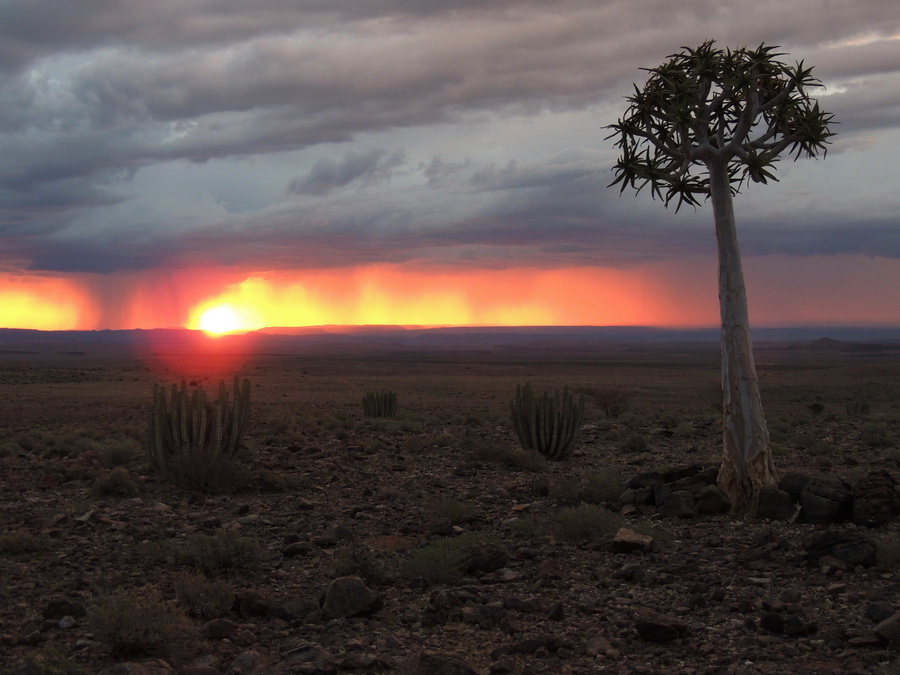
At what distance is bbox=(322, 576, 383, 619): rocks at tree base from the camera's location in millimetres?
8414

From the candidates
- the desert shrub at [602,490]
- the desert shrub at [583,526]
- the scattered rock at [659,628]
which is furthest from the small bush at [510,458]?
the scattered rock at [659,628]

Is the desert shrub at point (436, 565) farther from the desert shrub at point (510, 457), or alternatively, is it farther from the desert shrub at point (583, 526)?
the desert shrub at point (510, 457)

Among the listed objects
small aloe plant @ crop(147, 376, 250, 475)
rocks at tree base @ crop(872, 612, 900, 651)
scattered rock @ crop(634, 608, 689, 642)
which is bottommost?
scattered rock @ crop(634, 608, 689, 642)

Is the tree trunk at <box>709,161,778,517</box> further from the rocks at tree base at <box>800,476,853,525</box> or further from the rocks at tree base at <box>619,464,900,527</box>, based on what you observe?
the rocks at tree base at <box>800,476,853,525</box>

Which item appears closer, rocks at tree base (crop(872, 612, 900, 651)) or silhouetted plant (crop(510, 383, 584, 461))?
rocks at tree base (crop(872, 612, 900, 651))

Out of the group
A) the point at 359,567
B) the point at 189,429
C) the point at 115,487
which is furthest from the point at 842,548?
the point at 189,429

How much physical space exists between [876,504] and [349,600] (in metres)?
7.05

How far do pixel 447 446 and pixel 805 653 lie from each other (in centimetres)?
1377

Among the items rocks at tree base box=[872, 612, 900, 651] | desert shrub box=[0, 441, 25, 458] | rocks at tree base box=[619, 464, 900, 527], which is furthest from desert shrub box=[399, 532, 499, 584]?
desert shrub box=[0, 441, 25, 458]

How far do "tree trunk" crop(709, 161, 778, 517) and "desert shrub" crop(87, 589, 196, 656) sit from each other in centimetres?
815

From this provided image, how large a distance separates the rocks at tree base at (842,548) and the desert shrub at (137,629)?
684 cm

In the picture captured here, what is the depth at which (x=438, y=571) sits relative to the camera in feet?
31.1

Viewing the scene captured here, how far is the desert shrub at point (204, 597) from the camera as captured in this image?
8.40 metres

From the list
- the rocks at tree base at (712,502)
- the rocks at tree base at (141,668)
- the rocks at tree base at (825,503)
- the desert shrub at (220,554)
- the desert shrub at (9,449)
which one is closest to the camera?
the rocks at tree base at (141,668)
